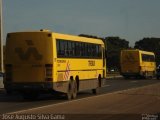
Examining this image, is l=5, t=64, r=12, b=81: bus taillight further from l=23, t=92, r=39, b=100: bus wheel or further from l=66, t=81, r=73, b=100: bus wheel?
l=66, t=81, r=73, b=100: bus wheel

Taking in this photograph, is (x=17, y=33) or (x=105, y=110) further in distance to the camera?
(x=17, y=33)

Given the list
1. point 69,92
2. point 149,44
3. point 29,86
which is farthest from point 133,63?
point 149,44

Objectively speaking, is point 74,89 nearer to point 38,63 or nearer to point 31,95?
point 31,95

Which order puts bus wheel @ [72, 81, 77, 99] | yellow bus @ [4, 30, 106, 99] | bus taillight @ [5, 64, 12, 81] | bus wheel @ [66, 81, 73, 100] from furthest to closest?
bus wheel @ [72, 81, 77, 99]
bus wheel @ [66, 81, 73, 100]
bus taillight @ [5, 64, 12, 81]
yellow bus @ [4, 30, 106, 99]

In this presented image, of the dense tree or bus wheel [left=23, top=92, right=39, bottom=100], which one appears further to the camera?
the dense tree

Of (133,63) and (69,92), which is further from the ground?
(133,63)

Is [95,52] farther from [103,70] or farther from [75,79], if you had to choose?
[75,79]

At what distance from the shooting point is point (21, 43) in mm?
25500

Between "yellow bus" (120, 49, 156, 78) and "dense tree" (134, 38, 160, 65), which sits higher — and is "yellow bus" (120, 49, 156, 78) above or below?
below

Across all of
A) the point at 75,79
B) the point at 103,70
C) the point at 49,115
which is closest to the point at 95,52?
the point at 103,70

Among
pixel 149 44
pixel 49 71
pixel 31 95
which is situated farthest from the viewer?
pixel 149 44

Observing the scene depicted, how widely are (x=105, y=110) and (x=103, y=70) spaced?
44.8 ft

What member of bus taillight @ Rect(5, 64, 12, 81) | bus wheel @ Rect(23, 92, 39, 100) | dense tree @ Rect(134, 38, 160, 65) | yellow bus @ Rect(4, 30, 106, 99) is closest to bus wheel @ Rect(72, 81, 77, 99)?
yellow bus @ Rect(4, 30, 106, 99)

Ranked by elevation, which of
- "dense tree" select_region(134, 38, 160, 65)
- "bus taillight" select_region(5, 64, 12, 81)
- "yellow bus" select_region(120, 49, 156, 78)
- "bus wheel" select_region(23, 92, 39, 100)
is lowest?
"bus wheel" select_region(23, 92, 39, 100)
